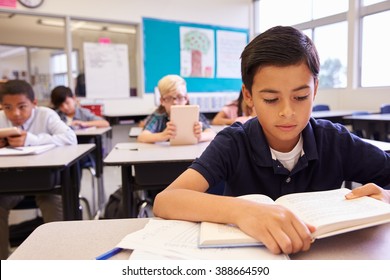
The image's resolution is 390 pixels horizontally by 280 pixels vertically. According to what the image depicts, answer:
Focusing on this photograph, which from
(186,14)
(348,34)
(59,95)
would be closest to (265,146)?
(59,95)

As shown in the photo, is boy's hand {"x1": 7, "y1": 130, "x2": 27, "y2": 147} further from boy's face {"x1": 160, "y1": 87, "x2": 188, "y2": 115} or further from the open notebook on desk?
Result: boy's face {"x1": 160, "y1": 87, "x2": 188, "y2": 115}

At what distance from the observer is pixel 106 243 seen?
586 millimetres

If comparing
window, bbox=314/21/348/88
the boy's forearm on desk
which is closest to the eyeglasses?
the boy's forearm on desk

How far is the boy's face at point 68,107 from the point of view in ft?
10.3

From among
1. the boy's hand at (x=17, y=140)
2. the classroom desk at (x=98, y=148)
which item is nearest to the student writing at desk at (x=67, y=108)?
the classroom desk at (x=98, y=148)

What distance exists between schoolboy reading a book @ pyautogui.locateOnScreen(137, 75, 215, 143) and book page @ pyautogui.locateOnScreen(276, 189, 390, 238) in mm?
1160

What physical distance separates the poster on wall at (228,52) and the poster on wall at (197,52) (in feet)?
0.45

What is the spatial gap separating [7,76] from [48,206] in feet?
12.7

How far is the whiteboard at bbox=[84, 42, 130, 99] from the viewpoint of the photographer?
178 inches

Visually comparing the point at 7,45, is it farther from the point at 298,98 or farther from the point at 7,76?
the point at 298,98

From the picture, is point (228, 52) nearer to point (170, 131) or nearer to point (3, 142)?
point (170, 131)

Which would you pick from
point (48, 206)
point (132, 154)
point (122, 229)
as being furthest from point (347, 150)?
point (48, 206)

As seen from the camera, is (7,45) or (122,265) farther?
(7,45)

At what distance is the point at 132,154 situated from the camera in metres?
1.54
